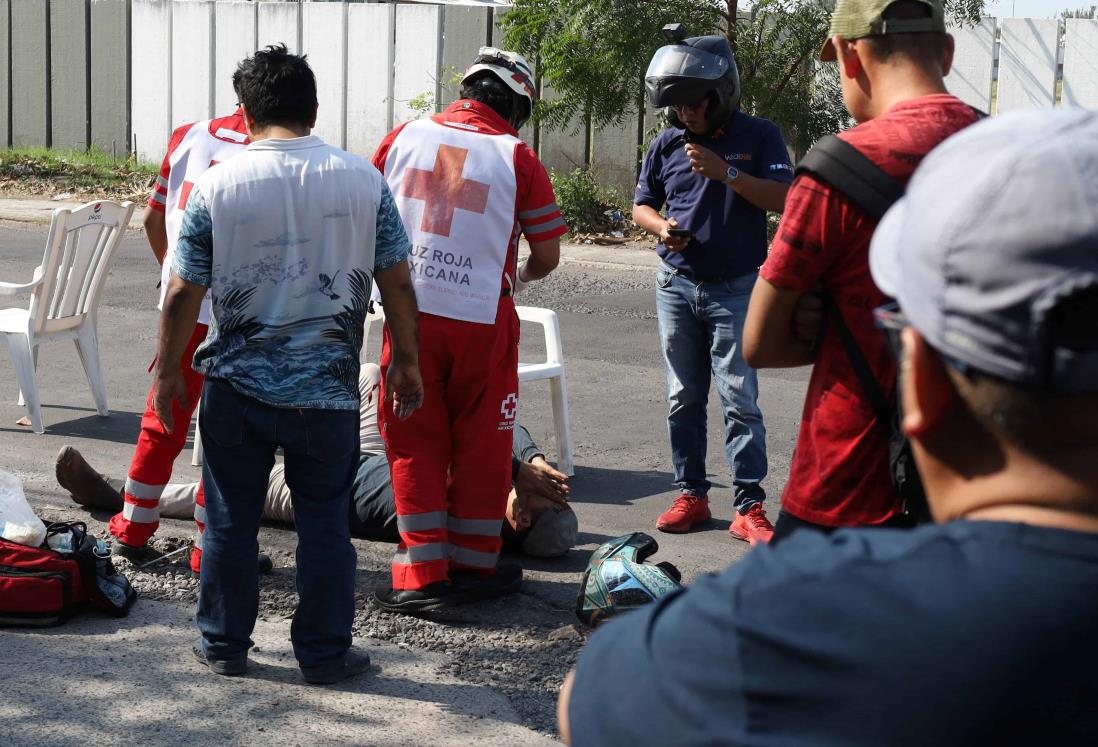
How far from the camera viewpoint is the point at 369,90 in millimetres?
18391

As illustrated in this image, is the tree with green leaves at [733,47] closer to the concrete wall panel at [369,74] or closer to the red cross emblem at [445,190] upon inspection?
the concrete wall panel at [369,74]

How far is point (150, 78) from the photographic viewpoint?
19.9m

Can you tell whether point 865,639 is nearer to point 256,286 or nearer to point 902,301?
point 902,301

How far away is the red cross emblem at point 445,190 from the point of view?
15.8 ft

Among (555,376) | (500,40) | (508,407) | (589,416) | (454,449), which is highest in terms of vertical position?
(500,40)

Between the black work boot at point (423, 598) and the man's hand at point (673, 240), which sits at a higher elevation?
the man's hand at point (673, 240)

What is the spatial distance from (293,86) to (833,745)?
340 centimetres

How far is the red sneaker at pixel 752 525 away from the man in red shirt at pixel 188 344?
7.20 ft

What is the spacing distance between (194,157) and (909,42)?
325cm

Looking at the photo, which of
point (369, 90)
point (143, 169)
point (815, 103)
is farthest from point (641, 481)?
point (143, 169)

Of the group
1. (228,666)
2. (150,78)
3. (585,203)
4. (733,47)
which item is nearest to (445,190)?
(228,666)

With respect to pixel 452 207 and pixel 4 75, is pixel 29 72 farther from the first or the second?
pixel 452 207

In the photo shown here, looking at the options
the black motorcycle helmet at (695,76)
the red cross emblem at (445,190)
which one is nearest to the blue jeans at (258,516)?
the red cross emblem at (445,190)

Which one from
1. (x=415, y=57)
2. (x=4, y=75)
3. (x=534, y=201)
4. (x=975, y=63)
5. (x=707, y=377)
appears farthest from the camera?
(x=4, y=75)
